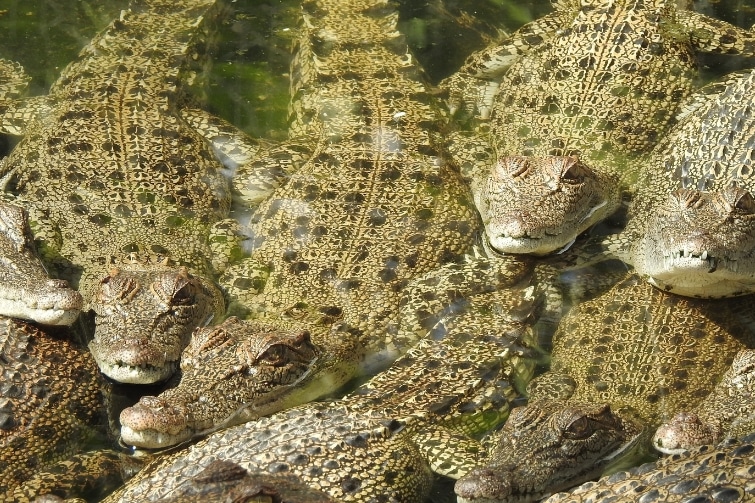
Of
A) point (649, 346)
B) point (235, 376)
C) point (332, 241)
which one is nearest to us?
point (235, 376)

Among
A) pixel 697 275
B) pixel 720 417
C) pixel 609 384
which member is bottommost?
pixel 609 384

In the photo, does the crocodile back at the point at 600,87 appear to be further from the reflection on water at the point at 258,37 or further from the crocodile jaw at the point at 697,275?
the crocodile jaw at the point at 697,275

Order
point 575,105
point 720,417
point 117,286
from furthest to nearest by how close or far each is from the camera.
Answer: point 575,105 < point 117,286 < point 720,417

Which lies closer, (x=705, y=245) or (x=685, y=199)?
(x=705, y=245)

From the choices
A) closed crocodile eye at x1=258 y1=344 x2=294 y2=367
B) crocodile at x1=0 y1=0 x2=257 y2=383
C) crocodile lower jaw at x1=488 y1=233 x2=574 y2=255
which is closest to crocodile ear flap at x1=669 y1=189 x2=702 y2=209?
crocodile lower jaw at x1=488 y1=233 x2=574 y2=255

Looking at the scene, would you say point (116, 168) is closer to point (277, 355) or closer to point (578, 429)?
point (277, 355)

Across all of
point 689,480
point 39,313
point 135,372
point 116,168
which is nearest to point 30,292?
point 39,313

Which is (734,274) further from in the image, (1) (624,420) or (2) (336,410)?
(2) (336,410)

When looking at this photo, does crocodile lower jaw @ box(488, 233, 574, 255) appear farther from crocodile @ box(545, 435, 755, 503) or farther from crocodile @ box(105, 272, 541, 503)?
crocodile @ box(545, 435, 755, 503)
